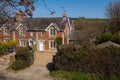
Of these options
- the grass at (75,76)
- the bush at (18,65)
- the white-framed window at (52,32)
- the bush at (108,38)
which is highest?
the white-framed window at (52,32)

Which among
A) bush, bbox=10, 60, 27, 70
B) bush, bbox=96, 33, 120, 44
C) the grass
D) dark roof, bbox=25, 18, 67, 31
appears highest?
dark roof, bbox=25, 18, 67, 31

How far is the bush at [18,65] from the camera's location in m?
21.6

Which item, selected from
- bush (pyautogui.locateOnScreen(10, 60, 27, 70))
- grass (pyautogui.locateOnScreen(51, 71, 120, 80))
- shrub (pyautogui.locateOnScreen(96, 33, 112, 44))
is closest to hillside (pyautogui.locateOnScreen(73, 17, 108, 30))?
shrub (pyautogui.locateOnScreen(96, 33, 112, 44))

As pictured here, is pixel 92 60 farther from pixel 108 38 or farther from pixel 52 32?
pixel 52 32

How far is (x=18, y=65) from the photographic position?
21812 mm

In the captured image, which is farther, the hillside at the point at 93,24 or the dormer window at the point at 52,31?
the hillside at the point at 93,24

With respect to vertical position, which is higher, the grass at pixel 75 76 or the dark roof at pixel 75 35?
the dark roof at pixel 75 35

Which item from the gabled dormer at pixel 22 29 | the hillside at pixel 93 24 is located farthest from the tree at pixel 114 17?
the gabled dormer at pixel 22 29

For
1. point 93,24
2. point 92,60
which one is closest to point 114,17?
point 93,24

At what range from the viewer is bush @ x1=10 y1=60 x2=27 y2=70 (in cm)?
2156

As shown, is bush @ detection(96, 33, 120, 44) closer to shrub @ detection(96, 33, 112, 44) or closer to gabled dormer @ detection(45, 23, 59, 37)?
shrub @ detection(96, 33, 112, 44)

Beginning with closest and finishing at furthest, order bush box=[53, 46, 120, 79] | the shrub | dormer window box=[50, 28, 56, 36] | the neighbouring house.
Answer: bush box=[53, 46, 120, 79]
the shrub
the neighbouring house
dormer window box=[50, 28, 56, 36]

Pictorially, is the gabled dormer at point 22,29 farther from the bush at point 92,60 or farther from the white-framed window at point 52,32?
the bush at point 92,60

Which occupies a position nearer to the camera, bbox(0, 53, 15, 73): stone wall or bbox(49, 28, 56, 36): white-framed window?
bbox(0, 53, 15, 73): stone wall
